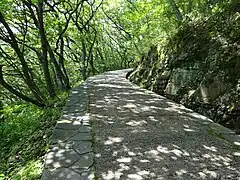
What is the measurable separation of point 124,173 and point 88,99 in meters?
3.81

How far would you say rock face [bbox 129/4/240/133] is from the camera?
4188mm

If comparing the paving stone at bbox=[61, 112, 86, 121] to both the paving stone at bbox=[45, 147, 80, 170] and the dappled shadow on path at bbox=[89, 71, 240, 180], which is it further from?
the paving stone at bbox=[45, 147, 80, 170]

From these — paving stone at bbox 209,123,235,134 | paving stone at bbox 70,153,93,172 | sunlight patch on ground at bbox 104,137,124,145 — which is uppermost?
paving stone at bbox 70,153,93,172

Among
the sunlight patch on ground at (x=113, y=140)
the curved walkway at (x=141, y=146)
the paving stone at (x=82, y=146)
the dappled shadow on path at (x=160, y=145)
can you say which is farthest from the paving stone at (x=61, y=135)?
the sunlight patch on ground at (x=113, y=140)

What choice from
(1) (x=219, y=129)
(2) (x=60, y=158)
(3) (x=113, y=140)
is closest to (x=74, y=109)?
(3) (x=113, y=140)

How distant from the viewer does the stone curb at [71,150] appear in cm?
256

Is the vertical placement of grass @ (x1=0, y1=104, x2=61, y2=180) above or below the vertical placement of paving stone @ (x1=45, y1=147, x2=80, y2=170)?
below

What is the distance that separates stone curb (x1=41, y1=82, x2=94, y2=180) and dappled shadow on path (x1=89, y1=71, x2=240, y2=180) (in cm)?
12

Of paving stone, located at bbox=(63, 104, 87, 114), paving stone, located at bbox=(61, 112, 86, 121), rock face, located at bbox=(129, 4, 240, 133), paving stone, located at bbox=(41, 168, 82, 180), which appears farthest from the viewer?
paving stone, located at bbox=(63, 104, 87, 114)

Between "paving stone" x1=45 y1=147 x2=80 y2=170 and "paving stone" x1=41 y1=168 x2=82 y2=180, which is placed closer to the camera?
"paving stone" x1=41 y1=168 x2=82 y2=180

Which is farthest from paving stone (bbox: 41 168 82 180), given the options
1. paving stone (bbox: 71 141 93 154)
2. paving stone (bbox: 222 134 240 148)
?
paving stone (bbox: 222 134 240 148)

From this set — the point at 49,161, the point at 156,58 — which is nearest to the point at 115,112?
the point at 49,161

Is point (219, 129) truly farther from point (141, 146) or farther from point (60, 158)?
point (60, 158)

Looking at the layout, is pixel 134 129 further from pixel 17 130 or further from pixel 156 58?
pixel 156 58
